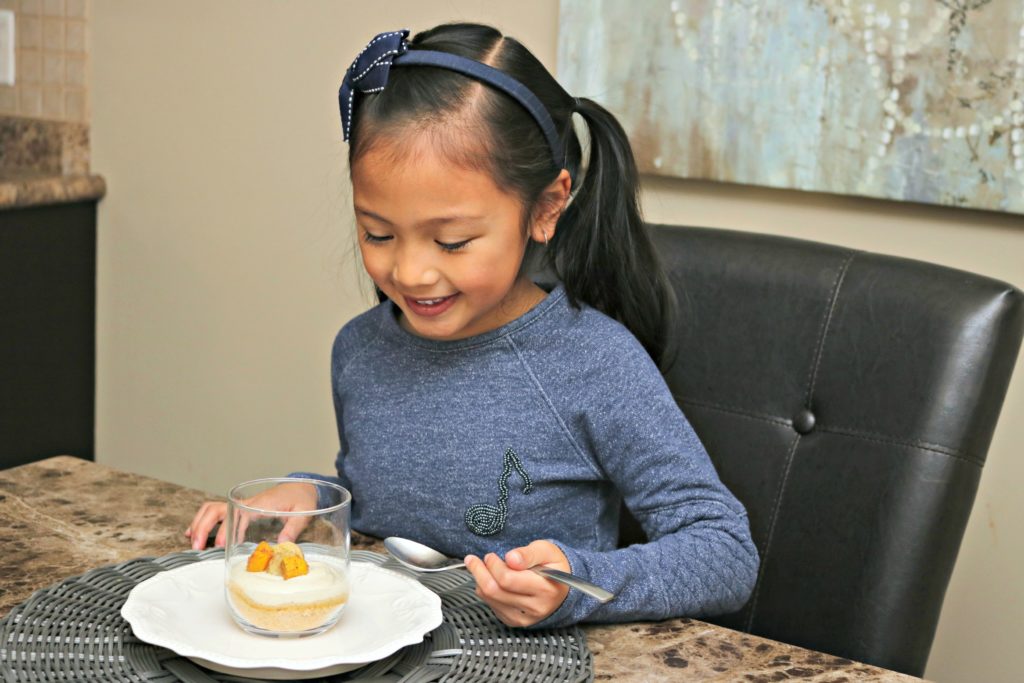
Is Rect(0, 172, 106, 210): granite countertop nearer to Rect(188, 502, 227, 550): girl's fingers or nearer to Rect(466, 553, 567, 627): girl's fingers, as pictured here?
Rect(188, 502, 227, 550): girl's fingers

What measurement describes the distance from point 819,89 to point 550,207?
73 centimetres

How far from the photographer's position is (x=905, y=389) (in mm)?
1209

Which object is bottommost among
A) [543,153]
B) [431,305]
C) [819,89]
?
[431,305]

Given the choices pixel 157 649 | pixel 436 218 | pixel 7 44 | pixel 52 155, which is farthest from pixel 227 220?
pixel 157 649

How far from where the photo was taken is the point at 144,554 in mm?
1061

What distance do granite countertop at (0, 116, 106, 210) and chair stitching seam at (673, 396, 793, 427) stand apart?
177 cm

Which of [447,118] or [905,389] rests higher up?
[447,118]

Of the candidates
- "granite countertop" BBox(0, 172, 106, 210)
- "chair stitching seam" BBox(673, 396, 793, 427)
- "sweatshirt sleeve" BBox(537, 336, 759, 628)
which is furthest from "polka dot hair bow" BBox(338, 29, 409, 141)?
"granite countertop" BBox(0, 172, 106, 210)

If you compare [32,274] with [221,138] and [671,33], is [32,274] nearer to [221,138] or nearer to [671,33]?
[221,138]

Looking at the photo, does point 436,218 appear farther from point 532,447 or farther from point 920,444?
point 920,444

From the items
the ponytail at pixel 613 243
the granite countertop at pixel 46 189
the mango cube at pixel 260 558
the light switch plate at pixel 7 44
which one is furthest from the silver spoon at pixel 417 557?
the light switch plate at pixel 7 44

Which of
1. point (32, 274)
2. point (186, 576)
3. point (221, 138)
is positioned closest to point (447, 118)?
point (186, 576)

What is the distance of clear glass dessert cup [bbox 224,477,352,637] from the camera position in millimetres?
849

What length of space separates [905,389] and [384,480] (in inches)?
21.2
